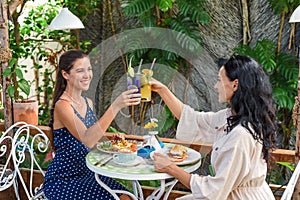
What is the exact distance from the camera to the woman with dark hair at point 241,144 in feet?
5.58

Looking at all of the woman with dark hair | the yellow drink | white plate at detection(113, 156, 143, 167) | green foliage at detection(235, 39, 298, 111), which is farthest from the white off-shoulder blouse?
green foliage at detection(235, 39, 298, 111)

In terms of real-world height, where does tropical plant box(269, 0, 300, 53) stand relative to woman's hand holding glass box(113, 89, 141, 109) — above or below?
above

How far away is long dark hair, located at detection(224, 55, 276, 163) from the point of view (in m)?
1.77

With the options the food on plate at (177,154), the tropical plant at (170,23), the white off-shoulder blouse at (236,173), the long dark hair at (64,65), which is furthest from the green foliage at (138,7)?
the white off-shoulder blouse at (236,173)

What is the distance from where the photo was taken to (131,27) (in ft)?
12.6

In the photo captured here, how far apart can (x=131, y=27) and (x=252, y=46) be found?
1043mm

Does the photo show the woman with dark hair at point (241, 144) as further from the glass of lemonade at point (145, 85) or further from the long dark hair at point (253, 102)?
the glass of lemonade at point (145, 85)

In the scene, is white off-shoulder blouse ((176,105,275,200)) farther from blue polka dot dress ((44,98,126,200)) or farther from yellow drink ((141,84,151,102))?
blue polka dot dress ((44,98,126,200))

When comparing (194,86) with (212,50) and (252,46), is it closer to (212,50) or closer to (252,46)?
(212,50)

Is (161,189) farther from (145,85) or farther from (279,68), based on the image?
(279,68)

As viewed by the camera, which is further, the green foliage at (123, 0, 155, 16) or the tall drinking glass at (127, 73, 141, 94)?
the green foliage at (123, 0, 155, 16)

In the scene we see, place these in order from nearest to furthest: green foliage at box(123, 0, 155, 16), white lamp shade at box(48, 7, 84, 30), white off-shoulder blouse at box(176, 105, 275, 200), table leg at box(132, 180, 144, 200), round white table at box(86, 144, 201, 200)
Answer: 1. white off-shoulder blouse at box(176, 105, 275, 200)
2. round white table at box(86, 144, 201, 200)
3. table leg at box(132, 180, 144, 200)
4. white lamp shade at box(48, 7, 84, 30)
5. green foliage at box(123, 0, 155, 16)

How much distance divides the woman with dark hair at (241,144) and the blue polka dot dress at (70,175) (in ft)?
→ 1.38

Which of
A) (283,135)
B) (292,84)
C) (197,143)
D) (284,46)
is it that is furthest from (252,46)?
(197,143)
